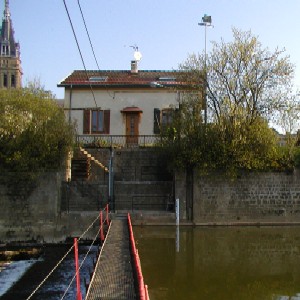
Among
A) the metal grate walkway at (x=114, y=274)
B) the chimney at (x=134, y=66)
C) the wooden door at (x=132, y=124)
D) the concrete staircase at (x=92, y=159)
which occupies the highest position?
the chimney at (x=134, y=66)

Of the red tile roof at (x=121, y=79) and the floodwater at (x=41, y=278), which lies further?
the red tile roof at (x=121, y=79)

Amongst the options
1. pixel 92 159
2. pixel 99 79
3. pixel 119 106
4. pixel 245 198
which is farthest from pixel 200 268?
pixel 99 79

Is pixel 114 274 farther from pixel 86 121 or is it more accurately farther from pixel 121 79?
pixel 121 79

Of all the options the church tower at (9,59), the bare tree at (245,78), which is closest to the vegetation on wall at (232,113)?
the bare tree at (245,78)

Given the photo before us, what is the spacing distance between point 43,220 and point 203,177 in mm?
7409

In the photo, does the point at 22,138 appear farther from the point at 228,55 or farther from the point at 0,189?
Result: the point at 228,55

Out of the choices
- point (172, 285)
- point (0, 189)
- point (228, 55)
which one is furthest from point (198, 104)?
point (172, 285)

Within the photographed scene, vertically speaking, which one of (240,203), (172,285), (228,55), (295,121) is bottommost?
(172,285)

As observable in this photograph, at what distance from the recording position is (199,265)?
1322 cm

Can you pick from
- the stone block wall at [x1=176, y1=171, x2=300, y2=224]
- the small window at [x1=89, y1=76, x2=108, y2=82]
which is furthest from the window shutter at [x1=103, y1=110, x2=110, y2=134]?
the stone block wall at [x1=176, y1=171, x2=300, y2=224]

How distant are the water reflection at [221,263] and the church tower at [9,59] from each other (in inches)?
3200

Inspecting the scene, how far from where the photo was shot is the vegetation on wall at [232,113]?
842 inches

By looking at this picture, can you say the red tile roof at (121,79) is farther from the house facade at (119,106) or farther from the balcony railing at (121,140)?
the balcony railing at (121,140)

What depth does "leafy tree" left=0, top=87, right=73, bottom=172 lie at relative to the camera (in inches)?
775
